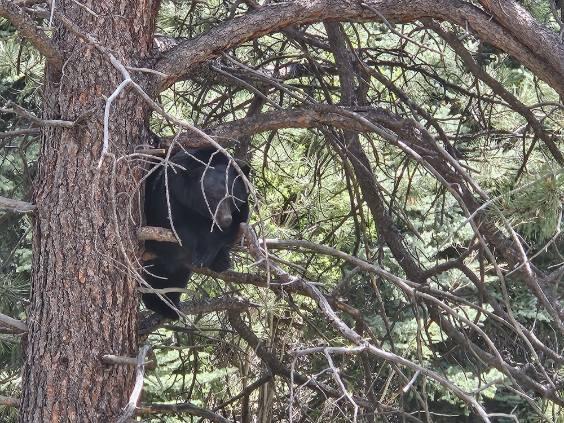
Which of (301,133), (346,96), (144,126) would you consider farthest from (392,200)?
(301,133)

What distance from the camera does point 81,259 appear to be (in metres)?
3.11

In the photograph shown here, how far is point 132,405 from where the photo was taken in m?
2.77

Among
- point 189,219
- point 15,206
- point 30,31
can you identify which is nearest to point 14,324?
point 15,206

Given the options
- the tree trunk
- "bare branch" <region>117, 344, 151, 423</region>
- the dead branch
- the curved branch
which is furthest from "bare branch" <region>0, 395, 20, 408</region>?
the curved branch

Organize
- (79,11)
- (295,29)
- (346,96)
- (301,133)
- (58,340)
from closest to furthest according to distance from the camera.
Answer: (58,340), (79,11), (346,96), (295,29), (301,133)

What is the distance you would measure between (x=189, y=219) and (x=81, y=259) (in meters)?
1.49

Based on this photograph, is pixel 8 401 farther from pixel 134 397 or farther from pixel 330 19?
pixel 330 19

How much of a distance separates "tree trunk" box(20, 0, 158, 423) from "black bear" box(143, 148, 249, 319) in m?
1.04

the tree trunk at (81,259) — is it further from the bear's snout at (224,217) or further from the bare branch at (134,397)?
the bear's snout at (224,217)

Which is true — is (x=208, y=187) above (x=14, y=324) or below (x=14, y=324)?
above

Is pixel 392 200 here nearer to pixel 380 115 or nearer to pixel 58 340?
pixel 380 115

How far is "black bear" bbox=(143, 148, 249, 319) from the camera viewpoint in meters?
4.33

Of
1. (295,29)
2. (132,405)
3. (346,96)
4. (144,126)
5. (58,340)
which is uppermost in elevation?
(295,29)

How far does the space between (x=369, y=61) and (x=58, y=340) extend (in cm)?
257
